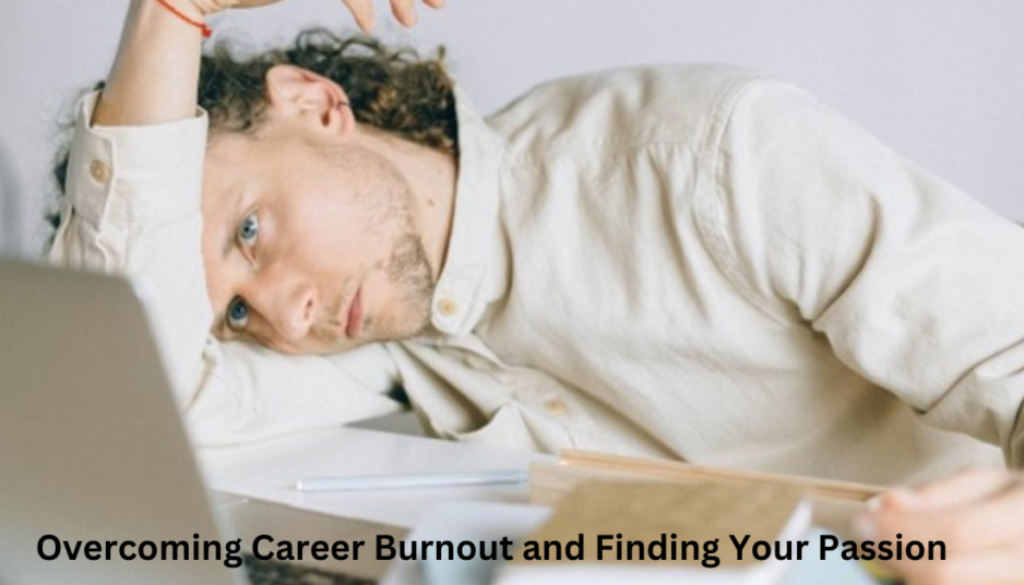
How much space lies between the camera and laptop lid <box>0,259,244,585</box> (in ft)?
1.44

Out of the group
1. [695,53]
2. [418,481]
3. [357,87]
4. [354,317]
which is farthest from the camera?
[695,53]

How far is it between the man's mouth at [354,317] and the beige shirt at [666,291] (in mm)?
46

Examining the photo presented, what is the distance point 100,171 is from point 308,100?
0.23m

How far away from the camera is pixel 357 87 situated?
3.71ft

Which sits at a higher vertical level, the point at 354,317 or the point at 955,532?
the point at 955,532

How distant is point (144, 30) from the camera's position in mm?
848

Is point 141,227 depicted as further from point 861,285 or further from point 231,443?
point 861,285

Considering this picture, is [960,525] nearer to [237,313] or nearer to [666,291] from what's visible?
[666,291]

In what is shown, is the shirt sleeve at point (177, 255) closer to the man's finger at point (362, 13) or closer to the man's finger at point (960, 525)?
the man's finger at point (362, 13)

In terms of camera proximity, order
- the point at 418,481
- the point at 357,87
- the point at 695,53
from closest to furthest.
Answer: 1. the point at 418,481
2. the point at 357,87
3. the point at 695,53

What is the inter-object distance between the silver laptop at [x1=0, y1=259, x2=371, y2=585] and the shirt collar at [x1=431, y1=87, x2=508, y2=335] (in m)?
0.47

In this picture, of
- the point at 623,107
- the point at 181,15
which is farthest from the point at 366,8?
the point at 623,107

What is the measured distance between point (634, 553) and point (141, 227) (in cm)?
49

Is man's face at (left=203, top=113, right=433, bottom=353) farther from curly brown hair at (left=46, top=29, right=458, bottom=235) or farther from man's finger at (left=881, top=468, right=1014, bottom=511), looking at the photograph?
man's finger at (left=881, top=468, right=1014, bottom=511)
